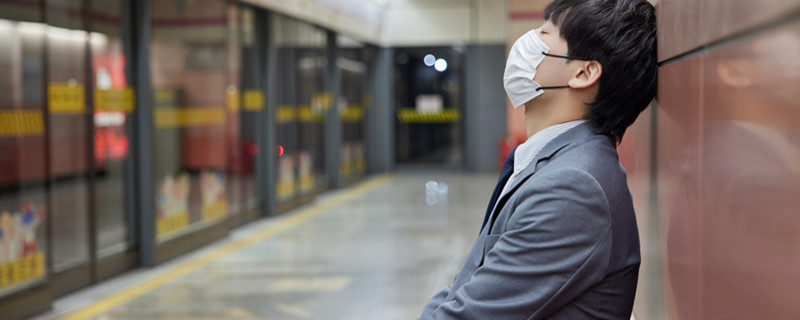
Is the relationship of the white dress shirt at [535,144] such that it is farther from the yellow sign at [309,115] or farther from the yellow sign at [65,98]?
the yellow sign at [309,115]

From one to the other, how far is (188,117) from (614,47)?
6.41 metres

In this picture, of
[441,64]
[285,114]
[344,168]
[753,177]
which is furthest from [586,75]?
[441,64]

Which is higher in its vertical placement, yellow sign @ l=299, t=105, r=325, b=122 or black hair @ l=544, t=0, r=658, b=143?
black hair @ l=544, t=0, r=658, b=143

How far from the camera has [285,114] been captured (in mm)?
10406

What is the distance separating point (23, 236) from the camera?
16.5 ft

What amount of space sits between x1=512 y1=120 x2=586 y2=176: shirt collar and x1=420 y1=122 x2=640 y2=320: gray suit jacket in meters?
0.07

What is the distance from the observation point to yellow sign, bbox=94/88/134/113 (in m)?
5.95

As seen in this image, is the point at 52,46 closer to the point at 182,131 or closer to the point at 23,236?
the point at 23,236

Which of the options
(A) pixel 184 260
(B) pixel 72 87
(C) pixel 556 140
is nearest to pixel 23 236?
(B) pixel 72 87

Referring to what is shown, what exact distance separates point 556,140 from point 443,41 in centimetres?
1463

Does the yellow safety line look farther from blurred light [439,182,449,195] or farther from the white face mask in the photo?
the white face mask

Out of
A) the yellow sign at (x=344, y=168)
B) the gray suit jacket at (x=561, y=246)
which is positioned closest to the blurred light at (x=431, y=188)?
the yellow sign at (x=344, y=168)

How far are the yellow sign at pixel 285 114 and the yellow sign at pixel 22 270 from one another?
5.05 meters

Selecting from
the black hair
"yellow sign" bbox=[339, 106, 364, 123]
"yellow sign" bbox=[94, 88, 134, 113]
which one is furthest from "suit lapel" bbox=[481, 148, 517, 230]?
"yellow sign" bbox=[339, 106, 364, 123]
